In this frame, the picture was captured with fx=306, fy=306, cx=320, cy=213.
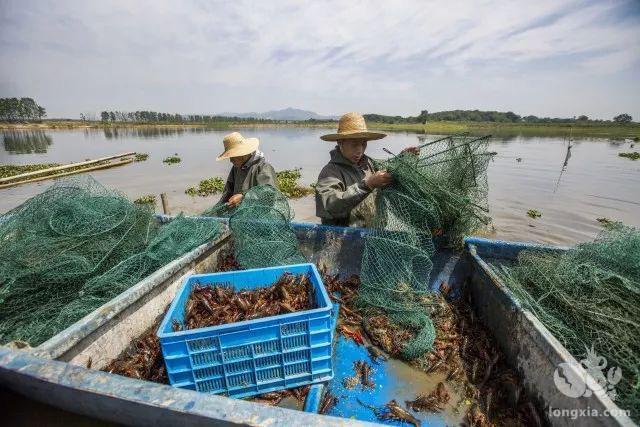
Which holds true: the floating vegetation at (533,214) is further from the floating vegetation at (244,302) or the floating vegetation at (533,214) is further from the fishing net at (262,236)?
the floating vegetation at (244,302)

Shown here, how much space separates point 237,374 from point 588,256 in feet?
12.7

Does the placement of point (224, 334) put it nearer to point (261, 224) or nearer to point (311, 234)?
point (261, 224)

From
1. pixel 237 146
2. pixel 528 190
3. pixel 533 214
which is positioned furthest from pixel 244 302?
pixel 528 190

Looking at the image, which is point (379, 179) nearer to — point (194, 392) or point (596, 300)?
point (596, 300)

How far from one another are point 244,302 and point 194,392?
4.93ft

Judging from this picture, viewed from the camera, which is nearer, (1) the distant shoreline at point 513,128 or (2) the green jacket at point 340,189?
(2) the green jacket at point 340,189

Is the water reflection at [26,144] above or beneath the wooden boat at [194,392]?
beneath

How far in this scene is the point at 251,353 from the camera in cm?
258

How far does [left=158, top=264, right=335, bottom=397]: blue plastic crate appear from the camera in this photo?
2.44 meters

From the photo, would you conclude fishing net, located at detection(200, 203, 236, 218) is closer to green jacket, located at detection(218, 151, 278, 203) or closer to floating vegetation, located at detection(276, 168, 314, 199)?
green jacket, located at detection(218, 151, 278, 203)

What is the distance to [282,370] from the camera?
271 cm

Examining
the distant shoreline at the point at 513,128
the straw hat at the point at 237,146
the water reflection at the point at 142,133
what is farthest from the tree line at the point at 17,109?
the straw hat at the point at 237,146

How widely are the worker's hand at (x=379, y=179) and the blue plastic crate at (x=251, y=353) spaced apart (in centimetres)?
170

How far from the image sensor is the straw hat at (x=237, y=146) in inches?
223
